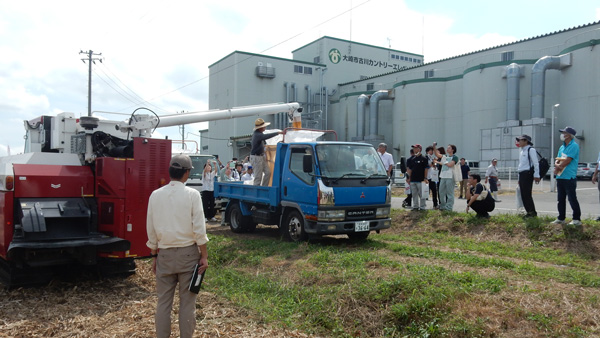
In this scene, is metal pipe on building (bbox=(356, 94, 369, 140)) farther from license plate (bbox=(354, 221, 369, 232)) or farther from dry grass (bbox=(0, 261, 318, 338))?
dry grass (bbox=(0, 261, 318, 338))

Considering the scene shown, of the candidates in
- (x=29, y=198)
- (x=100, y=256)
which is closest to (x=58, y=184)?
(x=29, y=198)

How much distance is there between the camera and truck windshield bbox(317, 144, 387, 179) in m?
9.51

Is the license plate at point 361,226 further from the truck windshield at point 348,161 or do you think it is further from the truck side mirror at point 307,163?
the truck side mirror at point 307,163

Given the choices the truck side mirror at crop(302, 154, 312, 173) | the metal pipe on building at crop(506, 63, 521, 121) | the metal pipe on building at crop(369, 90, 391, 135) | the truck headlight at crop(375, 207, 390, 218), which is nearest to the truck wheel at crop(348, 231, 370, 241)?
the truck headlight at crop(375, 207, 390, 218)

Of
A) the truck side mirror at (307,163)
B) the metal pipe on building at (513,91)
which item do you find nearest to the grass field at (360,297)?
the truck side mirror at (307,163)

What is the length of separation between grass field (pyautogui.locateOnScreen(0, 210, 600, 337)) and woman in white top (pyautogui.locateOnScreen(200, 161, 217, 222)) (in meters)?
6.13

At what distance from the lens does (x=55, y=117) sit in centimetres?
774

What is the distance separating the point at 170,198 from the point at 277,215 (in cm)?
662

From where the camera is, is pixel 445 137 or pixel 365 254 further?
pixel 445 137

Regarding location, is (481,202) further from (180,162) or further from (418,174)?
(180,162)

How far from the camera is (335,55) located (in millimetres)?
55500

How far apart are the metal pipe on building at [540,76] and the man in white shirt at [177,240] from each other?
36.0 metres

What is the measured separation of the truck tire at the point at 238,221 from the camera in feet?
39.6

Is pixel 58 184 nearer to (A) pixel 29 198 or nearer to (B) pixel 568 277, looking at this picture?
(A) pixel 29 198
